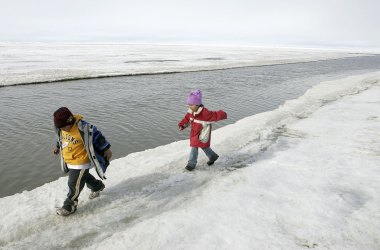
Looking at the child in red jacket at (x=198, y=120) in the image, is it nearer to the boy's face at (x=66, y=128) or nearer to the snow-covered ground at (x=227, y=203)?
the snow-covered ground at (x=227, y=203)

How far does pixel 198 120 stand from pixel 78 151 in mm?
2460

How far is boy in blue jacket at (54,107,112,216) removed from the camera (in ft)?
15.0

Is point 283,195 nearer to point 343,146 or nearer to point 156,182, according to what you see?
point 156,182

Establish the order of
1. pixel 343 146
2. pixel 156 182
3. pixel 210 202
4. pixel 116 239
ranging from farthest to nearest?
1. pixel 343 146
2. pixel 156 182
3. pixel 210 202
4. pixel 116 239

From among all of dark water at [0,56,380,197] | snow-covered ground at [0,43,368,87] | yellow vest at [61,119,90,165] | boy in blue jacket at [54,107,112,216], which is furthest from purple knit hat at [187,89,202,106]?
snow-covered ground at [0,43,368,87]

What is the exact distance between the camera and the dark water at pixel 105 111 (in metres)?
7.84

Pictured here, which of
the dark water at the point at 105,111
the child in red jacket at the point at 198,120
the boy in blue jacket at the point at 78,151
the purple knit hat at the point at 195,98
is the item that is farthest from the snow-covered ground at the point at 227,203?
the dark water at the point at 105,111

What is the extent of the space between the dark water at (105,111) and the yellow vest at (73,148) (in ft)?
8.43

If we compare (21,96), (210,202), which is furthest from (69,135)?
(21,96)

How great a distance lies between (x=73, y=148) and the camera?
15.4 ft

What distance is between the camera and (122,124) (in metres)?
11.7

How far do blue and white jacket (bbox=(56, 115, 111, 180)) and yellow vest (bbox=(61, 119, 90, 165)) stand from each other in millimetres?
95

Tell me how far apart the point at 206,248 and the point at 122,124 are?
28.0 feet

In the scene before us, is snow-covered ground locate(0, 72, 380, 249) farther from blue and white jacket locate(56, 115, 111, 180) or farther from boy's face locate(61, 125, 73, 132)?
boy's face locate(61, 125, 73, 132)
